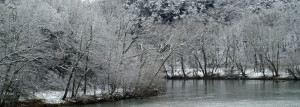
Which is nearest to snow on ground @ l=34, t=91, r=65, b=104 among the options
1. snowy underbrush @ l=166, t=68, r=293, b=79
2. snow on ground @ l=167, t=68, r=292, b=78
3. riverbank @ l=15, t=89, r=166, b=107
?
riverbank @ l=15, t=89, r=166, b=107

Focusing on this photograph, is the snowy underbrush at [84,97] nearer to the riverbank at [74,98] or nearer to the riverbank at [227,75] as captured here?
the riverbank at [74,98]

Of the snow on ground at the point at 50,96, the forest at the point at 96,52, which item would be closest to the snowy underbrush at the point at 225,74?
the forest at the point at 96,52

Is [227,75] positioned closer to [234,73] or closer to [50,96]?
[234,73]

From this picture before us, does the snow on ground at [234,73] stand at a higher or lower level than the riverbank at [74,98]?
higher

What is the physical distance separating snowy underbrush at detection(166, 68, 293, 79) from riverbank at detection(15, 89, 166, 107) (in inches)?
1222

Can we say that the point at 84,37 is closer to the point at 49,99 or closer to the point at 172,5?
the point at 49,99

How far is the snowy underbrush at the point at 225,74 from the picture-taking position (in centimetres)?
5685

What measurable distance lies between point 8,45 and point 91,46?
30.8 feet

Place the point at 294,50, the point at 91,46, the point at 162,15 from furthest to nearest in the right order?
the point at 162,15 < the point at 294,50 < the point at 91,46

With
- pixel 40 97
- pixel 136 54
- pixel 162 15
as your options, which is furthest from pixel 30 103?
pixel 162 15

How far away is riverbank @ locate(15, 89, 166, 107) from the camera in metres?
26.6

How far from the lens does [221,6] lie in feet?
363

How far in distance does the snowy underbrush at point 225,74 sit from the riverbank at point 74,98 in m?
31.0

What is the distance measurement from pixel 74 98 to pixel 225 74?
4146 cm
